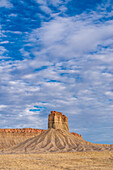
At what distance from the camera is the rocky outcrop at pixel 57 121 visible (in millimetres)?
124375

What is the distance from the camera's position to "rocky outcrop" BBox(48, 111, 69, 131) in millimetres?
124375

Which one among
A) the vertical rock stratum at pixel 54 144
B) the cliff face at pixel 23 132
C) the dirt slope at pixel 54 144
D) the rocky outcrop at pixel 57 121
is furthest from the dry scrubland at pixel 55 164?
the cliff face at pixel 23 132

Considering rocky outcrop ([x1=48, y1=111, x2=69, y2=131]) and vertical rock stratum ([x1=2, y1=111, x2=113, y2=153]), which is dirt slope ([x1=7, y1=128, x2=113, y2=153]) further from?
rocky outcrop ([x1=48, y1=111, x2=69, y2=131])

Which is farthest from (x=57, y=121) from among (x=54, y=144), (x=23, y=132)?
(x=23, y=132)

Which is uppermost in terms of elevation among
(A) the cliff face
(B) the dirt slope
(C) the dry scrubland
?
(A) the cliff face

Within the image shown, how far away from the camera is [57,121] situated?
12619cm

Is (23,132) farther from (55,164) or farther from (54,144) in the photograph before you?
(55,164)

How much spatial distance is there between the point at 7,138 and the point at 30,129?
2417cm

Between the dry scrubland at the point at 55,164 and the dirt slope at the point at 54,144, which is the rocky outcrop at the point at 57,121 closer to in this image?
the dirt slope at the point at 54,144

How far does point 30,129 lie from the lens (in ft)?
624

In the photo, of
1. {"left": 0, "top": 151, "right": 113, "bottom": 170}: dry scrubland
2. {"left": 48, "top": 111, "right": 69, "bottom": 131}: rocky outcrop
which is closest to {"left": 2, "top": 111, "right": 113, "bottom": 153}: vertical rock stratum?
{"left": 48, "top": 111, "right": 69, "bottom": 131}: rocky outcrop

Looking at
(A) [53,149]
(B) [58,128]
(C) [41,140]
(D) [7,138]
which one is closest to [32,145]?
(C) [41,140]

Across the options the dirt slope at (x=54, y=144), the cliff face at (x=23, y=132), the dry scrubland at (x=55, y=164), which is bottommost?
the dry scrubland at (x=55, y=164)

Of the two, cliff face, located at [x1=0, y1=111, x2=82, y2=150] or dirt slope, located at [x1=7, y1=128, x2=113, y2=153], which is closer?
dirt slope, located at [x1=7, y1=128, x2=113, y2=153]
